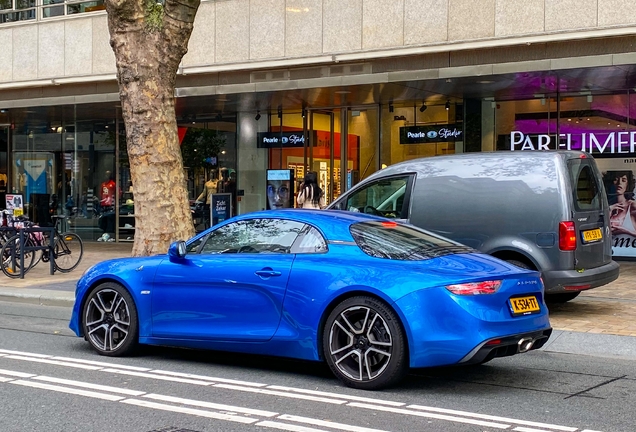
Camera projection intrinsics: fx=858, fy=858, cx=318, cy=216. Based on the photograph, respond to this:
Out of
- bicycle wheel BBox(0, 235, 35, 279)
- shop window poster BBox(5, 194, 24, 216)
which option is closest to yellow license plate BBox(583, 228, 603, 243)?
bicycle wheel BBox(0, 235, 35, 279)

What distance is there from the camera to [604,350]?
8.59 metres

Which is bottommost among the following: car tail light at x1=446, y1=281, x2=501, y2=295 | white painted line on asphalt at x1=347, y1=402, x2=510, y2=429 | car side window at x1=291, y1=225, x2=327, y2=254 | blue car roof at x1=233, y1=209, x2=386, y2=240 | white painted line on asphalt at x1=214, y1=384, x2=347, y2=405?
white painted line on asphalt at x1=214, y1=384, x2=347, y2=405

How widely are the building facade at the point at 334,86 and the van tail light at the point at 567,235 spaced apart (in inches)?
196

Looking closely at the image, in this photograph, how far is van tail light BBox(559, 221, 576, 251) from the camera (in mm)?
9734

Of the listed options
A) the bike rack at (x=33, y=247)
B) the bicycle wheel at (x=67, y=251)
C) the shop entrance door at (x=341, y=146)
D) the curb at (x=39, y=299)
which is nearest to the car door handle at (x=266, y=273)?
the curb at (x=39, y=299)

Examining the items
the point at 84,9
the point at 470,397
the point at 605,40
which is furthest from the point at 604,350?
the point at 84,9

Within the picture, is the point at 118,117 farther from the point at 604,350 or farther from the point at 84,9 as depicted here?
the point at 604,350

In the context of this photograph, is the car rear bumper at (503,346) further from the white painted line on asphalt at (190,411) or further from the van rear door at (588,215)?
the van rear door at (588,215)

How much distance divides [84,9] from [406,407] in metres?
17.2

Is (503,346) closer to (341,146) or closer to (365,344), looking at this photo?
(365,344)

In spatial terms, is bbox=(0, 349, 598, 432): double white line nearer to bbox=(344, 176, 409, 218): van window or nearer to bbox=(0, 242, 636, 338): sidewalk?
bbox=(0, 242, 636, 338): sidewalk

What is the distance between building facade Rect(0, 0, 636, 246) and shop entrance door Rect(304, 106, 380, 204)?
3cm

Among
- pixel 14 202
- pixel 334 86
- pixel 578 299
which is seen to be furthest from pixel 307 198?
pixel 578 299

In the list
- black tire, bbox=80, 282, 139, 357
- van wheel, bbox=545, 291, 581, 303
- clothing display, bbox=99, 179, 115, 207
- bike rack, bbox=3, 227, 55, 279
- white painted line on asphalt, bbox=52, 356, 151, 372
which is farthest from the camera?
clothing display, bbox=99, 179, 115, 207
